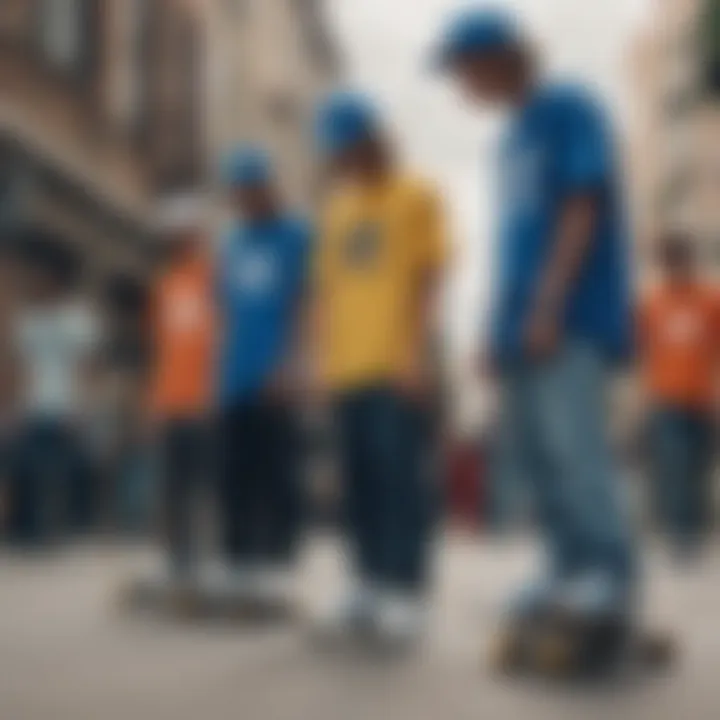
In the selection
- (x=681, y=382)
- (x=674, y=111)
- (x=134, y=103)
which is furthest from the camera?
(x=681, y=382)

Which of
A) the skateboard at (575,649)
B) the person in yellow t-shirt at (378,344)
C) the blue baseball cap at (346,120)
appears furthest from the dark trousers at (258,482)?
the skateboard at (575,649)

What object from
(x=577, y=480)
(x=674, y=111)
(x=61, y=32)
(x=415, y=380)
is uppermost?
(x=674, y=111)

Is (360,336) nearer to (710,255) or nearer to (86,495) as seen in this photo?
(86,495)

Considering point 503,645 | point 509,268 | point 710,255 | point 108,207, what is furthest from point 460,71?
point 710,255

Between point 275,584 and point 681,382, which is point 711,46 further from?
point 275,584

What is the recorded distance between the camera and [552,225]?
87 centimetres

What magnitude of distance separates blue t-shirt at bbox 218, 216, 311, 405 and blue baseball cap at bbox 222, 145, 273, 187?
0.21 ft

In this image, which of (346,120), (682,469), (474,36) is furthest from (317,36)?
(682,469)

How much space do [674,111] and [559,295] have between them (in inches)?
19.1

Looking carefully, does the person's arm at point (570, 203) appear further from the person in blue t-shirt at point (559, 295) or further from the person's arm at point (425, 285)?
the person's arm at point (425, 285)

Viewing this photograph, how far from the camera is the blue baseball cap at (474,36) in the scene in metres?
0.84

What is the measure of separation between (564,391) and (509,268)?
3.2 inches

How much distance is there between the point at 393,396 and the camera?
→ 100 cm

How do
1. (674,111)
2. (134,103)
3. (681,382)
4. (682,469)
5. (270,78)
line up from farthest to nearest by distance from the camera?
(682,469), (681,382), (674,111), (270,78), (134,103)
